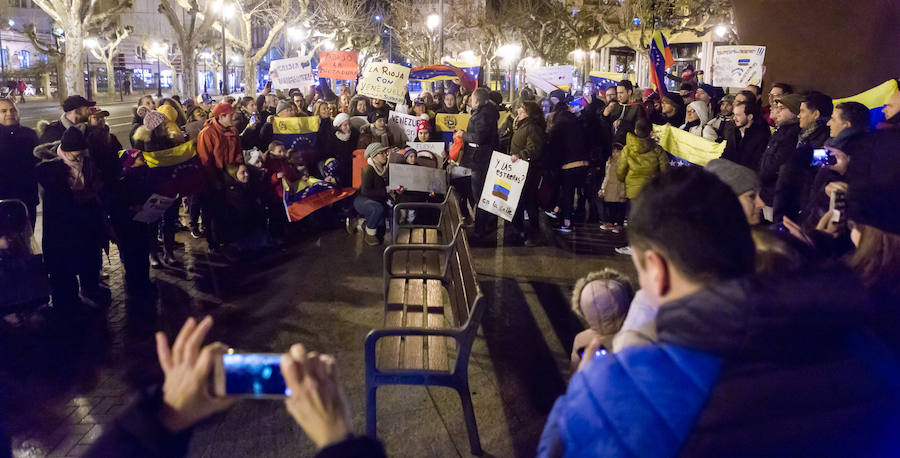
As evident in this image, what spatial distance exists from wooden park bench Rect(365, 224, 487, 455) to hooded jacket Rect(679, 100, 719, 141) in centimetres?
465

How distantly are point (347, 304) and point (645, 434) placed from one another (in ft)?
17.9

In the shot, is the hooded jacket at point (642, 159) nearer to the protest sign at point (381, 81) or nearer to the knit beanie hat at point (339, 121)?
the knit beanie hat at point (339, 121)

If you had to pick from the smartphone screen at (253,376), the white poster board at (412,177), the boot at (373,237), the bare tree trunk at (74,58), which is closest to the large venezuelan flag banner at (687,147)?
the white poster board at (412,177)

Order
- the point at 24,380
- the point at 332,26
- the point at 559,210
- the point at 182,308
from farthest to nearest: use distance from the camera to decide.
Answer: the point at 332,26 < the point at 559,210 < the point at 182,308 < the point at 24,380

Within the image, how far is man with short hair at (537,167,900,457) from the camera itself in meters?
1.31

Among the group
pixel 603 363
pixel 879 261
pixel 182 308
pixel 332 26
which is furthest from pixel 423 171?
pixel 332 26

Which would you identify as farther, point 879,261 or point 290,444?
point 290,444

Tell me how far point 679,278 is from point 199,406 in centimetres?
104

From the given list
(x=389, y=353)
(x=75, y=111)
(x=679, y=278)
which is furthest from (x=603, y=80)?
(x=679, y=278)

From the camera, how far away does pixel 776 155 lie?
6.08m

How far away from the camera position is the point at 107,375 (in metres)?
5.04

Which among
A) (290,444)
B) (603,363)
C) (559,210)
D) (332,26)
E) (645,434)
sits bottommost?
(290,444)

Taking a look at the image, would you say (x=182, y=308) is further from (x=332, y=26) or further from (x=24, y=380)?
(x=332, y=26)

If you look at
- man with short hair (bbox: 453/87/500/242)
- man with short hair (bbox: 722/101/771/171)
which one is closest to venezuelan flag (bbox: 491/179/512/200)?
man with short hair (bbox: 453/87/500/242)
